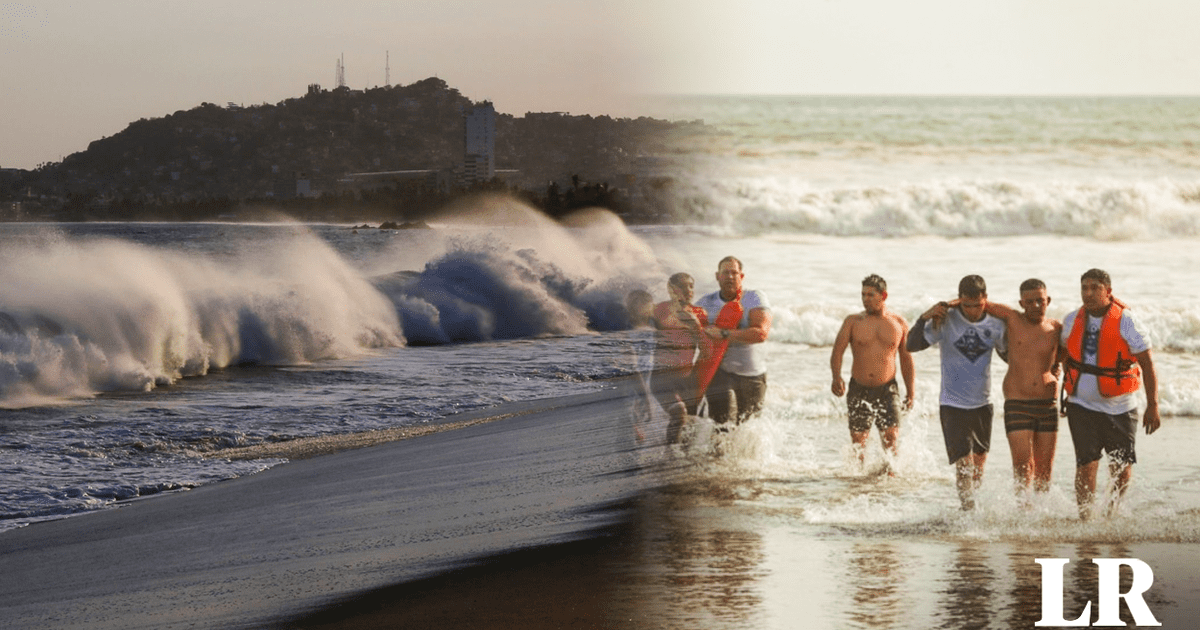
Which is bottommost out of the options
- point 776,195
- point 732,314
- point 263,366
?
point 263,366

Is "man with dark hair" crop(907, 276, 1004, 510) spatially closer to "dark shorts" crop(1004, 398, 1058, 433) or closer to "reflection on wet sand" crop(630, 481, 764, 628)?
"dark shorts" crop(1004, 398, 1058, 433)

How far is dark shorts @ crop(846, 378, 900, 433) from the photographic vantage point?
6.14 m

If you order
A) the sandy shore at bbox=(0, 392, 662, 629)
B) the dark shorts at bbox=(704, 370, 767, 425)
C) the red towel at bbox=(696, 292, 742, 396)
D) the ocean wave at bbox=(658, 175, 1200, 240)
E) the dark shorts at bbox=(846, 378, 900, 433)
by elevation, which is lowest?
the sandy shore at bbox=(0, 392, 662, 629)

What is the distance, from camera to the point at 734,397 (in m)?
5.09

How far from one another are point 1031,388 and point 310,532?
3040 mm

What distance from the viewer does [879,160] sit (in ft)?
27.7

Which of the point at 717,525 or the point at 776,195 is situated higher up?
the point at 776,195

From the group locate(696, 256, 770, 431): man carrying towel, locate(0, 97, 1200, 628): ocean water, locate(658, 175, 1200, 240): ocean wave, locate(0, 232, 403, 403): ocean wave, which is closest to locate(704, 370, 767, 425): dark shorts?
locate(696, 256, 770, 431): man carrying towel

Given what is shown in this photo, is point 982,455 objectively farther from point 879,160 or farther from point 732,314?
point 879,160

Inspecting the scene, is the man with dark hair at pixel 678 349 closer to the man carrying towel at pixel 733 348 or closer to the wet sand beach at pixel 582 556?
the man carrying towel at pixel 733 348

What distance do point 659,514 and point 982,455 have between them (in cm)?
137

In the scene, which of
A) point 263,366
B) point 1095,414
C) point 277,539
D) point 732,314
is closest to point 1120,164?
point 1095,414

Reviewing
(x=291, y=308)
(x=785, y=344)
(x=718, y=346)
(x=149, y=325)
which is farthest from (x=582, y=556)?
(x=291, y=308)

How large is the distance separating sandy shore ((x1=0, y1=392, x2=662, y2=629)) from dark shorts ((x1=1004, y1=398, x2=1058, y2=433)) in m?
1.53
